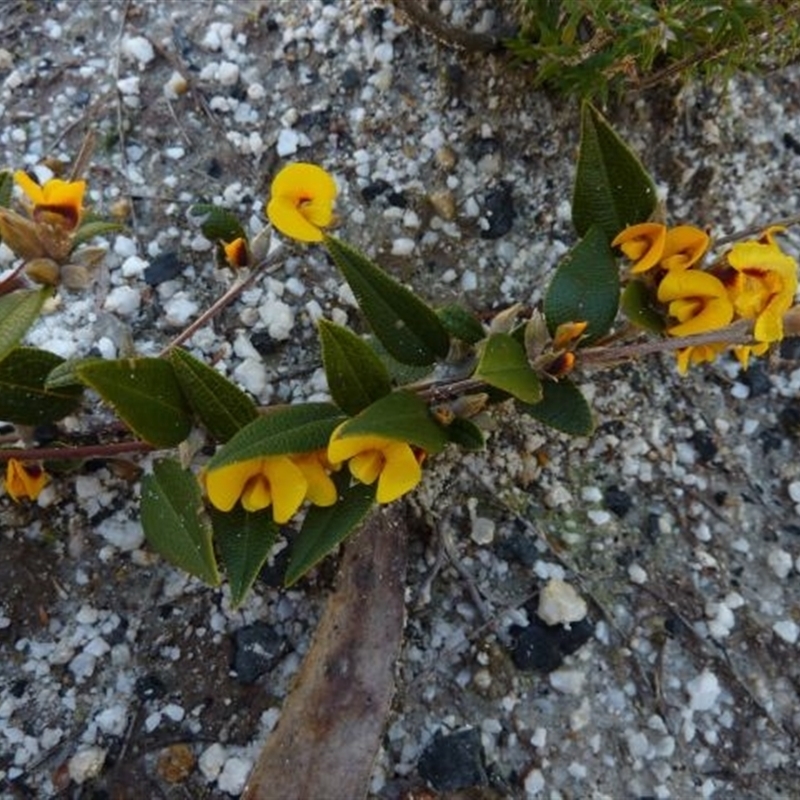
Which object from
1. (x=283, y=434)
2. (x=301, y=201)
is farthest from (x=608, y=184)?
(x=283, y=434)

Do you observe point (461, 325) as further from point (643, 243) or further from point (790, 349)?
point (790, 349)

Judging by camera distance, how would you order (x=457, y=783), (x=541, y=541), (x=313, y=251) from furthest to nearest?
(x=313, y=251) < (x=541, y=541) < (x=457, y=783)

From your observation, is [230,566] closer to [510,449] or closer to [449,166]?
[510,449]

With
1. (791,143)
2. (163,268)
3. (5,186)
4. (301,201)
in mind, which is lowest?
(791,143)

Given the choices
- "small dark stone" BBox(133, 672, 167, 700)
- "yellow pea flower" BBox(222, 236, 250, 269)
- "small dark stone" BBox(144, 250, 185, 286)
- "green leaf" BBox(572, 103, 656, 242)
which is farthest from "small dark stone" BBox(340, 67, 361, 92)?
"small dark stone" BBox(133, 672, 167, 700)

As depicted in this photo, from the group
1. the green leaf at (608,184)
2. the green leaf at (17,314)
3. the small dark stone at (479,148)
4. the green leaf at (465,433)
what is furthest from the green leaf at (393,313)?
the small dark stone at (479,148)

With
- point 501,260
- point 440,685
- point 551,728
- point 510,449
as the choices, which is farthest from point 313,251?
point 551,728

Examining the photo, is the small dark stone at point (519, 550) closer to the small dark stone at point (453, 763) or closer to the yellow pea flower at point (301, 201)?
the small dark stone at point (453, 763)
